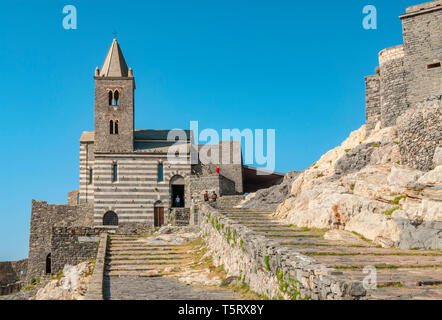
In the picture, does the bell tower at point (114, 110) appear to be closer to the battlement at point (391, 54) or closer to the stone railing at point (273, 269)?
the battlement at point (391, 54)

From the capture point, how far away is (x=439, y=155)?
17172mm

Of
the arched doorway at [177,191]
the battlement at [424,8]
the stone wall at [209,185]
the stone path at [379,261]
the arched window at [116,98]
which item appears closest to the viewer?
the stone path at [379,261]

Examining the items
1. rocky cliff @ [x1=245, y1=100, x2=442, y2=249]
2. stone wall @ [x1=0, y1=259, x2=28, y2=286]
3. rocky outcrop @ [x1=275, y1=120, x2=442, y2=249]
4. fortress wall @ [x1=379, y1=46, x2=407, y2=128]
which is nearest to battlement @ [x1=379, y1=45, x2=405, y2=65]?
fortress wall @ [x1=379, y1=46, x2=407, y2=128]

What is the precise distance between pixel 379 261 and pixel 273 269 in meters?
2.24

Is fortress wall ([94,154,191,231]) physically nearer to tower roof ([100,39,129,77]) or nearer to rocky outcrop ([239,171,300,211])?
tower roof ([100,39,129,77])

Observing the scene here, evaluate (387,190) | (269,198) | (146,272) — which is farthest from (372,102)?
(146,272)

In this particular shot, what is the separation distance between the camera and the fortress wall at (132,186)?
124 feet

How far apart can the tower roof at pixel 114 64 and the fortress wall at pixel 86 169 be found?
5529 millimetres

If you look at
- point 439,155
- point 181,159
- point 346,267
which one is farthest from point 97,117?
point 346,267

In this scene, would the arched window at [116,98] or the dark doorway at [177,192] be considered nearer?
the dark doorway at [177,192]

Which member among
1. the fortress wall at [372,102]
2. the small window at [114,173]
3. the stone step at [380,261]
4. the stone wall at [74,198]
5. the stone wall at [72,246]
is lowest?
the stone wall at [72,246]

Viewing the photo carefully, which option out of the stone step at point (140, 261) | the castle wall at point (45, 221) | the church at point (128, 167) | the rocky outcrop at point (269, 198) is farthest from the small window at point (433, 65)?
the castle wall at point (45, 221)

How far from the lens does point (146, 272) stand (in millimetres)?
17141
